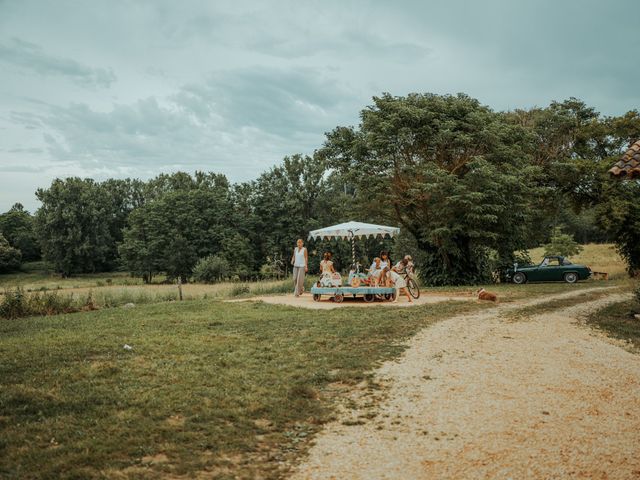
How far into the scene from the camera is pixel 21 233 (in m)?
72.8

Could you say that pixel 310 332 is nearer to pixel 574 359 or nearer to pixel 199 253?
pixel 574 359

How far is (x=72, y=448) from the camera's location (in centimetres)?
444

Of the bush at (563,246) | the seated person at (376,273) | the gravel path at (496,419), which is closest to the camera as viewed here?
the gravel path at (496,419)

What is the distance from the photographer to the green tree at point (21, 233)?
72312 millimetres

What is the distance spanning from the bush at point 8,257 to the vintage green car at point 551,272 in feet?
198

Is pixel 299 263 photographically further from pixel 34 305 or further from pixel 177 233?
pixel 177 233

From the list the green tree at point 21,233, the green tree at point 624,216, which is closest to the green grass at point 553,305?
the green tree at point 624,216

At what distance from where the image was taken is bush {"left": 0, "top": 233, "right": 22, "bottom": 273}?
6294cm

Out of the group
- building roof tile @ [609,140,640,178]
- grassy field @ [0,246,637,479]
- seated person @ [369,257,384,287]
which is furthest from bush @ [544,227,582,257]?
building roof tile @ [609,140,640,178]

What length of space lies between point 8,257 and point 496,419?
234 ft

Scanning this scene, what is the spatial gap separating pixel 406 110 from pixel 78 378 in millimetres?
18922

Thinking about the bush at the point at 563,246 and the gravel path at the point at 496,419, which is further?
the bush at the point at 563,246

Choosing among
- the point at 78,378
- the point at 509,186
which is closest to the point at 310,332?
the point at 78,378

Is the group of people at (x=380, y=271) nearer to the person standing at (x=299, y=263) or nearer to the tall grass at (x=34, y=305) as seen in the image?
the person standing at (x=299, y=263)
